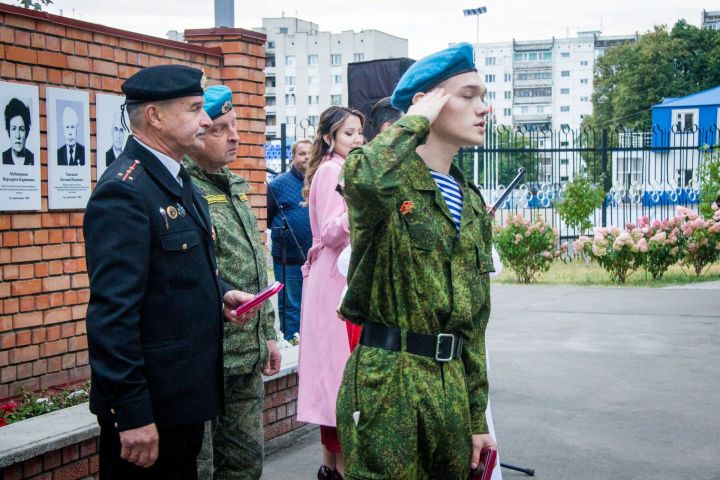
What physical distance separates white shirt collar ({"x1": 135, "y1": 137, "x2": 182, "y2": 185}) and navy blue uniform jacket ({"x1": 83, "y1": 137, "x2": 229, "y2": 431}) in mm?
24

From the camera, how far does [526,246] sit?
50.0 feet

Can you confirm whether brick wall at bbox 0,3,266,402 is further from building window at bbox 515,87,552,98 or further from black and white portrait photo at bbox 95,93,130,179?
building window at bbox 515,87,552,98

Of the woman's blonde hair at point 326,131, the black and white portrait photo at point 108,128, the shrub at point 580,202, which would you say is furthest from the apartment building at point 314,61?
the woman's blonde hair at point 326,131

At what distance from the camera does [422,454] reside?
2889mm

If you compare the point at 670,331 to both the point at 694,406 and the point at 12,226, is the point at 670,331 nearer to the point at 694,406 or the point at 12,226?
the point at 694,406

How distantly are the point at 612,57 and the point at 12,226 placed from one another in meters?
79.1

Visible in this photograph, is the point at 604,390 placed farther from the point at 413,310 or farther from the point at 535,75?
the point at 535,75

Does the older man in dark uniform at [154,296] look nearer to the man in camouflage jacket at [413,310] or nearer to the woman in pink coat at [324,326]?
the man in camouflage jacket at [413,310]

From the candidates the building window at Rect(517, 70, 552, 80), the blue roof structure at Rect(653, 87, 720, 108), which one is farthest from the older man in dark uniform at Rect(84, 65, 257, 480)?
the building window at Rect(517, 70, 552, 80)

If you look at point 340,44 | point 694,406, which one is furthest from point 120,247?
point 340,44

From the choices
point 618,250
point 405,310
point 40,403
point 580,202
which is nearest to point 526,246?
point 618,250

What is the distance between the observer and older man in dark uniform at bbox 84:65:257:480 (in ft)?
9.27

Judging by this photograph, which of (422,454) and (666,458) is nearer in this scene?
(422,454)

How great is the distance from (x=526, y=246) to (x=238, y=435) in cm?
1169
